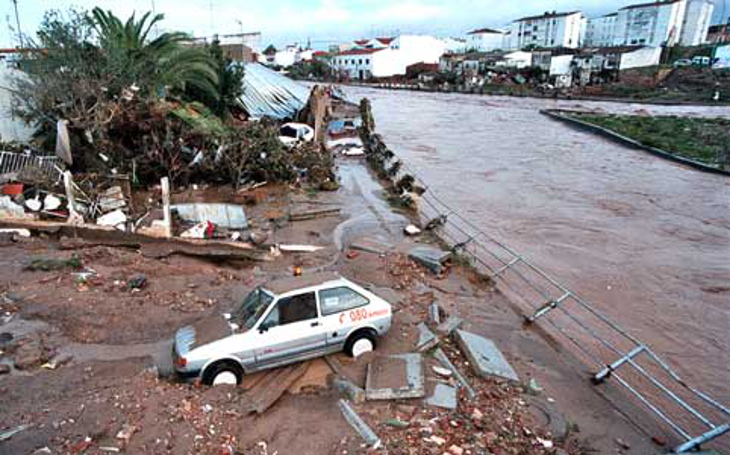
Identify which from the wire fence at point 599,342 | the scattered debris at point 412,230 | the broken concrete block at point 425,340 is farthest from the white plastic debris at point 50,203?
the wire fence at point 599,342

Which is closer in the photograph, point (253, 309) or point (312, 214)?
point (253, 309)

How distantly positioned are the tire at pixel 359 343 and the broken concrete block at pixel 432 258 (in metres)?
4.42

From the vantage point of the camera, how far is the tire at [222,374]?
21.4 ft

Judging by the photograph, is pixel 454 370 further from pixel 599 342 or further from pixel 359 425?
pixel 599 342

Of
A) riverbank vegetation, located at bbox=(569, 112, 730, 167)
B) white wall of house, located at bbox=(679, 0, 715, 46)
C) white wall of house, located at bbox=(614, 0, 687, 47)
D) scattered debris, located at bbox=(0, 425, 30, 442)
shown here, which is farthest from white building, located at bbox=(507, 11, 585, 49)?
scattered debris, located at bbox=(0, 425, 30, 442)

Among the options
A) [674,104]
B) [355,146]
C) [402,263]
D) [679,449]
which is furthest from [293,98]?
[674,104]

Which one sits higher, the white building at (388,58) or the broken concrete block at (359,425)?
the white building at (388,58)

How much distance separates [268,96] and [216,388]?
29248mm

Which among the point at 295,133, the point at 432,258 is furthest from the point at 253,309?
the point at 295,133

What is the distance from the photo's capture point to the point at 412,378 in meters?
6.58

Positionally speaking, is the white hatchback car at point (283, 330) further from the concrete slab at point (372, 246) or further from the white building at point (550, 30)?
the white building at point (550, 30)

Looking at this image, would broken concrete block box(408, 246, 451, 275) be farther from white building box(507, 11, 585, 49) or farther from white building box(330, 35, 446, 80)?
white building box(507, 11, 585, 49)

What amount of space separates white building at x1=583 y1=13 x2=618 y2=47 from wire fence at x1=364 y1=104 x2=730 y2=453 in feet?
454

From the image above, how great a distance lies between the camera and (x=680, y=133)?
35.4m
